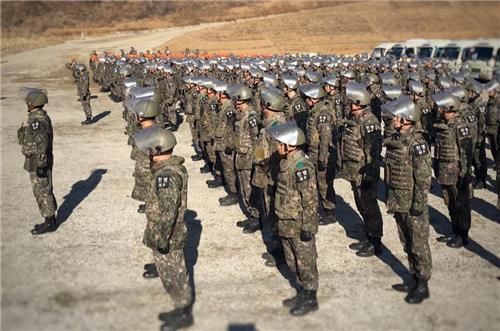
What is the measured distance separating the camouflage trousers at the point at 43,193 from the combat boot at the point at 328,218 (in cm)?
508

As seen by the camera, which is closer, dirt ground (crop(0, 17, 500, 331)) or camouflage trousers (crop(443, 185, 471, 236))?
dirt ground (crop(0, 17, 500, 331))

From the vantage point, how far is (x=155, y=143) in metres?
4.79

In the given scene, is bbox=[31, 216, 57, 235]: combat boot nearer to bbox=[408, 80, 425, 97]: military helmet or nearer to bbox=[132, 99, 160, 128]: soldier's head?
bbox=[132, 99, 160, 128]: soldier's head

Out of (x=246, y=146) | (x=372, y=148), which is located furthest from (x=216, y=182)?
(x=372, y=148)

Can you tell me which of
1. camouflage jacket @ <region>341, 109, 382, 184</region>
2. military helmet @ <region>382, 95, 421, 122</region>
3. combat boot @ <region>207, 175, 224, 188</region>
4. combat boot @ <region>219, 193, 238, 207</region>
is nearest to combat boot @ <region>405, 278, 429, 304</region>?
camouflage jacket @ <region>341, 109, 382, 184</region>

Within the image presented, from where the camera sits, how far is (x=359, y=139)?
6.94 meters

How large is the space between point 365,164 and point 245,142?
219 cm

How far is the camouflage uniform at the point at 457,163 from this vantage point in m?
6.91

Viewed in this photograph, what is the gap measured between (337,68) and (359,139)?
13.0m

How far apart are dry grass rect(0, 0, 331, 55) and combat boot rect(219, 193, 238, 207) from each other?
185 feet

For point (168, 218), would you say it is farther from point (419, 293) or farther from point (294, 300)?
point (419, 293)

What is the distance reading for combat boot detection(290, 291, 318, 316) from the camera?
5.16 meters

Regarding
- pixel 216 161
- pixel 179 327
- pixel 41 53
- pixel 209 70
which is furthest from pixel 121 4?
pixel 179 327

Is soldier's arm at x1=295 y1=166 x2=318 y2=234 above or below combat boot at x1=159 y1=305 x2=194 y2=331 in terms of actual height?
above
